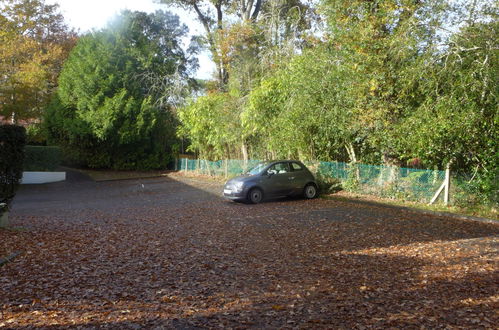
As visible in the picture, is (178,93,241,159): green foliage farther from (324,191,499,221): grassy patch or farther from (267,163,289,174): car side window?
(324,191,499,221): grassy patch

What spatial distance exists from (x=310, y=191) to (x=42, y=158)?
56.4 feet

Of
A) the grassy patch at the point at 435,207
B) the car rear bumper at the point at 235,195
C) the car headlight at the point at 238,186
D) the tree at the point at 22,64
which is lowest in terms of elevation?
the grassy patch at the point at 435,207

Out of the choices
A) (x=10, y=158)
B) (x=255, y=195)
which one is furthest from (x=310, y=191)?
(x=10, y=158)

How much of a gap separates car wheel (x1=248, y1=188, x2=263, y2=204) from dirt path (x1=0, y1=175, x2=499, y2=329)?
279 centimetres

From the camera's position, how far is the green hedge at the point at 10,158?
848cm

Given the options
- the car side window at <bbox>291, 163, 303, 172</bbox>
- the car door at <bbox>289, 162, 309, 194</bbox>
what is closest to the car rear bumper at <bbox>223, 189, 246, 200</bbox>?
the car door at <bbox>289, 162, 309, 194</bbox>

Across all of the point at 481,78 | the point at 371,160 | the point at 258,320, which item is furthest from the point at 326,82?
the point at 258,320

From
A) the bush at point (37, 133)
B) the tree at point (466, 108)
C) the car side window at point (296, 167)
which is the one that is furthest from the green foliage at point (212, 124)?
the tree at point (466, 108)

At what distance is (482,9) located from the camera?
456 inches

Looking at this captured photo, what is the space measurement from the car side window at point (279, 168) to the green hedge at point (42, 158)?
15993mm

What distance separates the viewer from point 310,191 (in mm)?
15625

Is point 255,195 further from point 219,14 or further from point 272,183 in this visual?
point 219,14

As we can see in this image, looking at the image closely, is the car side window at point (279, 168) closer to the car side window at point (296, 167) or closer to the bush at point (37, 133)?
the car side window at point (296, 167)

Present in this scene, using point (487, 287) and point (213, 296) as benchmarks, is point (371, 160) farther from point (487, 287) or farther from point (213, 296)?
point (213, 296)
